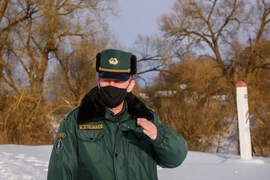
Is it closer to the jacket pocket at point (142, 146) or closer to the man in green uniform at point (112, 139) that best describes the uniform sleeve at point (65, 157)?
the man in green uniform at point (112, 139)

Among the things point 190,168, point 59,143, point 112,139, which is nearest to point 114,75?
point 112,139

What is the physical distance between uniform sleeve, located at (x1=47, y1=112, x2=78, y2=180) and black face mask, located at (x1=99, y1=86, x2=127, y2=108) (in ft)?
0.61

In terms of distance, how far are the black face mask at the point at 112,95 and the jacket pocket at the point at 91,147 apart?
0.14 meters

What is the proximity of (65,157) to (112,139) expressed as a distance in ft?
0.73

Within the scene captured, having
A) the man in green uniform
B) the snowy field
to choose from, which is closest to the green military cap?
the man in green uniform

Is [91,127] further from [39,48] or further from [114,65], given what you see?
[39,48]

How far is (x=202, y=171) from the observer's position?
6.55 meters

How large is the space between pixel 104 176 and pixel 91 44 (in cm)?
1828

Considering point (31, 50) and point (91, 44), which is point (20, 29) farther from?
point (91, 44)

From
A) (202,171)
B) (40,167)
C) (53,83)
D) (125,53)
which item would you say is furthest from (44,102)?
(125,53)

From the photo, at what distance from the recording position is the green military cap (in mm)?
1972

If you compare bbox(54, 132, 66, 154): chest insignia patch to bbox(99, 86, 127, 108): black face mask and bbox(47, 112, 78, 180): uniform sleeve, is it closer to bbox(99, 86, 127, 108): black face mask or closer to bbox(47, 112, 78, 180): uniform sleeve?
bbox(47, 112, 78, 180): uniform sleeve

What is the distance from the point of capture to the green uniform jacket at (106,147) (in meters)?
1.88

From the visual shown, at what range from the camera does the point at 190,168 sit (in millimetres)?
6844
